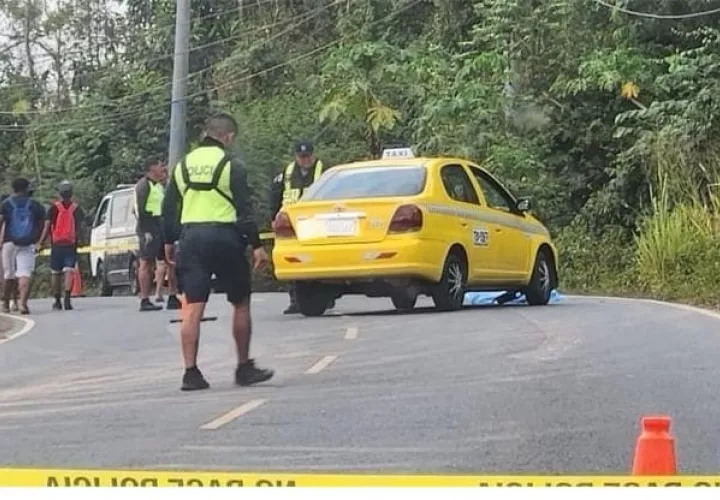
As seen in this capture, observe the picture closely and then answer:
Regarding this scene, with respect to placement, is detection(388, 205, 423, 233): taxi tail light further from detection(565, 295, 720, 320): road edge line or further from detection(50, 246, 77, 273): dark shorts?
detection(50, 246, 77, 273): dark shorts

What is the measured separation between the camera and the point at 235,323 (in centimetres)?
438

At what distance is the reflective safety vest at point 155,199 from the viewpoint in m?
4.19

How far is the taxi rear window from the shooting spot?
4121mm

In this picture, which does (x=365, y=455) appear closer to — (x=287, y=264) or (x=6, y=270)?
(x=287, y=264)

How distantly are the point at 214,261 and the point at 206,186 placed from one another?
30cm

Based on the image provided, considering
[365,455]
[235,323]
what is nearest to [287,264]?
[235,323]

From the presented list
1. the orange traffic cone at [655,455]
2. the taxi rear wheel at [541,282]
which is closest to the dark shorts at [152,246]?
the taxi rear wheel at [541,282]

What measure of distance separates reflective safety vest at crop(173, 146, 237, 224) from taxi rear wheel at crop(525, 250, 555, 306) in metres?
0.67

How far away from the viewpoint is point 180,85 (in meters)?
4.03

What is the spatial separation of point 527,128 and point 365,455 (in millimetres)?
722

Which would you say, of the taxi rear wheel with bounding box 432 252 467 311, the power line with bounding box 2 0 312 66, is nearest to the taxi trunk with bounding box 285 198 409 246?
the taxi rear wheel with bounding box 432 252 467 311

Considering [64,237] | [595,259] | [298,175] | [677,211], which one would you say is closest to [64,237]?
[64,237]

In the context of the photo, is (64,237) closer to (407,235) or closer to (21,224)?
(21,224)

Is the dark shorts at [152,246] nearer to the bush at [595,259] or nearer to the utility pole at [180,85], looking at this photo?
the utility pole at [180,85]
